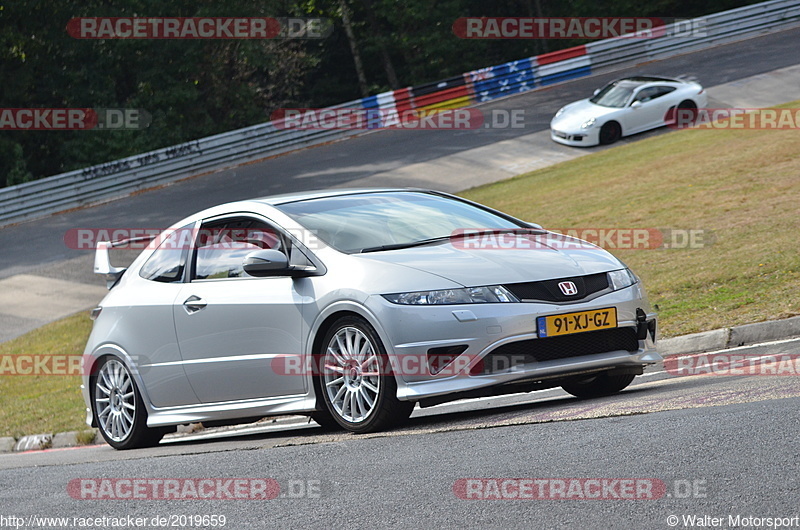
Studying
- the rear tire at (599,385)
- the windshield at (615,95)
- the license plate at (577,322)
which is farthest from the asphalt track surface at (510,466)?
the windshield at (615,95)

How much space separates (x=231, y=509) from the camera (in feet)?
16.6

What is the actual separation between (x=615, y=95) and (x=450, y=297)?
21.8 metres

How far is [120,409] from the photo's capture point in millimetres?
8250

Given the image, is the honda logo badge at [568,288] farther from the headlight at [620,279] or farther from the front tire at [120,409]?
the front tire at [120,409]

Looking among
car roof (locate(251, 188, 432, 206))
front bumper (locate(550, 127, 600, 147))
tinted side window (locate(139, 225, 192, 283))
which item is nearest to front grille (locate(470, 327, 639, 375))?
car roof (locate(251, 188, 432, 206))

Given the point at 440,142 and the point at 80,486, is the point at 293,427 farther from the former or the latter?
the point at 440,142

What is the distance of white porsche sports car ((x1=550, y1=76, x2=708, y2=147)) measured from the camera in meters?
26.7

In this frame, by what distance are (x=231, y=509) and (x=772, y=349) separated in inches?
218

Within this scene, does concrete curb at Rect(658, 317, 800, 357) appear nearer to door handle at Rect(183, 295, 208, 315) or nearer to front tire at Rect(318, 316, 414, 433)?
front tire at Rect(318, 316, 414, 433)

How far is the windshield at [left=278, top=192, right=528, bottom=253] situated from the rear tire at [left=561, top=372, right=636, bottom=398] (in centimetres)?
123

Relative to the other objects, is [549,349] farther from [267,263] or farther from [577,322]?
[267,263]

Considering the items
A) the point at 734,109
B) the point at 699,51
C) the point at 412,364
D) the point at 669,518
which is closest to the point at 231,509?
the point at 412,364

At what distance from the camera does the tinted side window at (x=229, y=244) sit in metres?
7.50

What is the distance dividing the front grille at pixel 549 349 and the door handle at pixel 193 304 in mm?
2132
